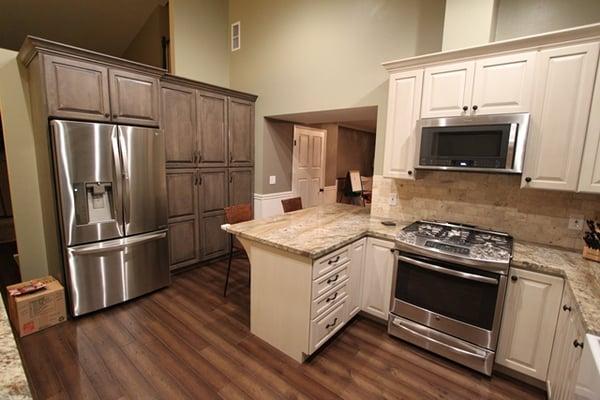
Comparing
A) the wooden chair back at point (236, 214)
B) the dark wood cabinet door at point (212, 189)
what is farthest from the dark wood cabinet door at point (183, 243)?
the wooden chair back at point (236, 214)

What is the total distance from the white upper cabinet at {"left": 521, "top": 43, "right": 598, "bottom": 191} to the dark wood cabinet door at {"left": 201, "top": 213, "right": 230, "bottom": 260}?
3.44 m

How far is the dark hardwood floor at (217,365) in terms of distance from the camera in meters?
1.90

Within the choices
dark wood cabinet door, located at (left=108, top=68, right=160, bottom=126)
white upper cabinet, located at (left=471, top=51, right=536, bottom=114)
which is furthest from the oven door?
dark wood cabinet door, located at (left=108, top=68, right=160, bottom=126)

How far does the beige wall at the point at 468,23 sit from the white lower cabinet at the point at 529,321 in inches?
71.0

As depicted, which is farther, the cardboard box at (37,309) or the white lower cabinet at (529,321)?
the cardboard box at (37,309)

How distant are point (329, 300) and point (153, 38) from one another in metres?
5.13

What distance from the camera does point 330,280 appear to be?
86.7 inches

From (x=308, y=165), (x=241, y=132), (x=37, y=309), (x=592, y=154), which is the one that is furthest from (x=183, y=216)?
(x=592, y=154)

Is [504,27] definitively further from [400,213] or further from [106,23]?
[106,23]

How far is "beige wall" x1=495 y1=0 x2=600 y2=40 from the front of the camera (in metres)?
2.06

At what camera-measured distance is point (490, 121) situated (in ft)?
6.94

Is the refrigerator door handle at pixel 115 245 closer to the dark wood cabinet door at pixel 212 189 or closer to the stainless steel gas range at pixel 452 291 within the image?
the dark wood cabinet door at pixel 212 189

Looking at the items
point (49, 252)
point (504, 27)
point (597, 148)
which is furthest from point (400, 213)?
point (49, 252)

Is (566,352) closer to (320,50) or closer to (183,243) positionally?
(320,50)
